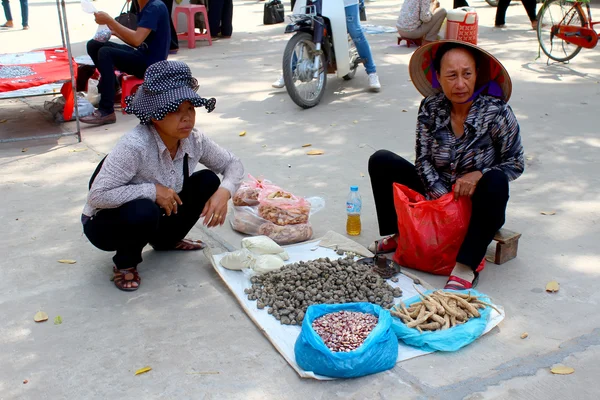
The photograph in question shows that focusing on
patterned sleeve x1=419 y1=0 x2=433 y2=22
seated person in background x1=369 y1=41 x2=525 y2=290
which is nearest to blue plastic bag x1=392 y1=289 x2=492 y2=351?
seated person in background x1=369 y1=41 x2=525 y2=290

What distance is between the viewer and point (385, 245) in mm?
3750

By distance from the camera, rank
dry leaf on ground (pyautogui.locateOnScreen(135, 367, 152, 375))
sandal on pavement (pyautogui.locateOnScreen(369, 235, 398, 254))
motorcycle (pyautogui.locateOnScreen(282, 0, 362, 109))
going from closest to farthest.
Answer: dry leaf on ground (pyautogui.locateOnScreen(135, 367, 152, 375)), sandal on pavement (pyautogui.locateOnScreen(369, 235, 398, 254)), motorcycle (pyautogui.locateOnScreen(282, 0, 362, 109))

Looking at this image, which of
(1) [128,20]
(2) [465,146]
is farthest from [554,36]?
(2) [465,146]

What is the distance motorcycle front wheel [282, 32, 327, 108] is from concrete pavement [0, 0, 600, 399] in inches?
6.6

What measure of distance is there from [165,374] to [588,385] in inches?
64.4

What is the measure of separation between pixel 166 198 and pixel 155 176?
6.0 inches

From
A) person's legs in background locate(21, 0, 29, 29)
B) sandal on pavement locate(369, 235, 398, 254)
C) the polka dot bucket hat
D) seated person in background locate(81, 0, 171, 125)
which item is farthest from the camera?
person's legs in background locate(21, 0, 29, 29)

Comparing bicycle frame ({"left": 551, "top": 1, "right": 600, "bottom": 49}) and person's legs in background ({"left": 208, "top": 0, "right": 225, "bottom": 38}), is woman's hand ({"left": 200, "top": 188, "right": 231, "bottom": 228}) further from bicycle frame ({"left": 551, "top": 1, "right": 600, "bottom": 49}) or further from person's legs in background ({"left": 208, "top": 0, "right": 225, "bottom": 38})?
person's legs in background ({"left": 208, "top": 0, "right": 225, "bottom": 38})

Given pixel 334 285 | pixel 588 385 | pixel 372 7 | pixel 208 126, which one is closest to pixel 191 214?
pixel 334 285

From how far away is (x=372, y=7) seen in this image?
13.6 m

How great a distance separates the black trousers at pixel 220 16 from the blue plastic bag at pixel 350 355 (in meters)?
8.54

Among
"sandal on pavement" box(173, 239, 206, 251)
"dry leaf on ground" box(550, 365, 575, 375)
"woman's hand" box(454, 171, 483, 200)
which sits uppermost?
"woman's hand" box(454, 171, 483, 200)

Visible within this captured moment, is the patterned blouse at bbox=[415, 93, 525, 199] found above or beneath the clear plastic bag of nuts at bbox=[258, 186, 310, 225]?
→ above

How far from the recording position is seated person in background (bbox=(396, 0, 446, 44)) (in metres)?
8.40
